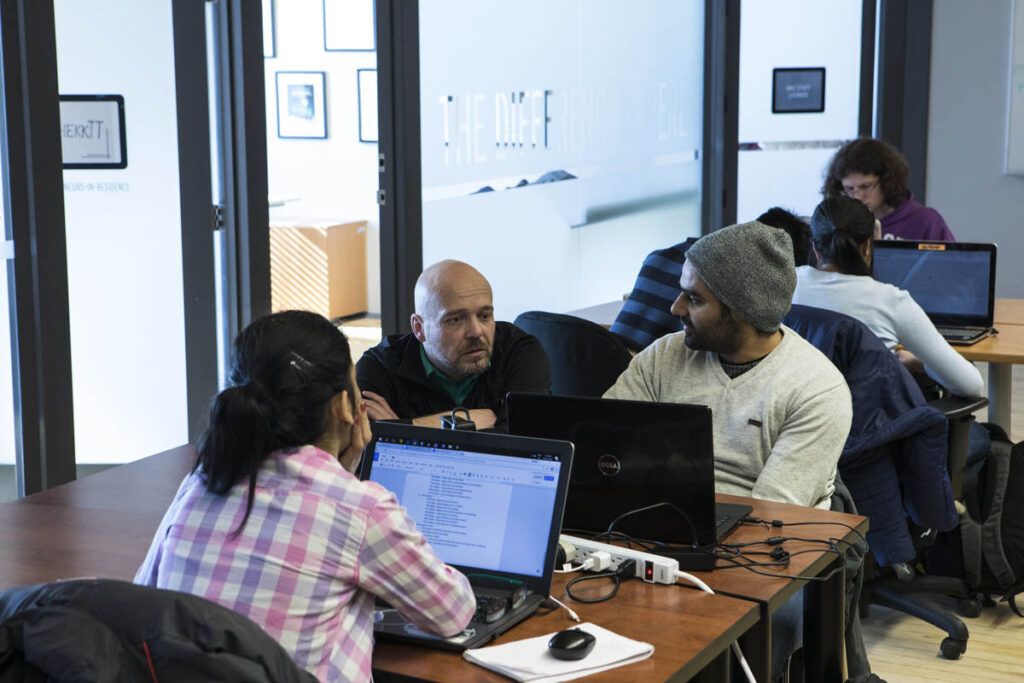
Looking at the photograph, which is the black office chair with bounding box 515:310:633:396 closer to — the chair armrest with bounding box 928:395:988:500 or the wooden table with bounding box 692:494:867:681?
the chair armrest with bounding box 928:395:988:500

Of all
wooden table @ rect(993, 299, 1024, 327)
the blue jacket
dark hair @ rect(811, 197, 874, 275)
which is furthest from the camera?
wooden table @ rect(993, 299, 1024, 327)

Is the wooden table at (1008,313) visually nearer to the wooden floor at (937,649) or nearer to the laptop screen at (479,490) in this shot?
the wooden floor at (937,649)

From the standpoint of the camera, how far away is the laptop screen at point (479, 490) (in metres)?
1.81

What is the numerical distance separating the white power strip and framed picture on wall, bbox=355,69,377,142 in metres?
6.41

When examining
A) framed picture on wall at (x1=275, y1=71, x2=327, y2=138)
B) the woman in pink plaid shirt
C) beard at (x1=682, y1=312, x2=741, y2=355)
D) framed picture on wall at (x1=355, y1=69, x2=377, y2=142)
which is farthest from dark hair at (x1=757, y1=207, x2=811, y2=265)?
framed picture on wall at (x1=275, y1=71, x2=327, y2=138)

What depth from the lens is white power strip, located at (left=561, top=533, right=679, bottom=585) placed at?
1.92 m

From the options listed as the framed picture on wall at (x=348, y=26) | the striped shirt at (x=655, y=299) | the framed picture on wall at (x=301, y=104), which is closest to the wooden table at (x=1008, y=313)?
the striped shirt at (x=655, y=299)

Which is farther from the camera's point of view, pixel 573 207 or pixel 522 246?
pixel 573 207

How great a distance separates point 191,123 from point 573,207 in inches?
81.4

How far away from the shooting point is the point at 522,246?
5.21 metres

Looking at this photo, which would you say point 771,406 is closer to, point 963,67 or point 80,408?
point 80,408

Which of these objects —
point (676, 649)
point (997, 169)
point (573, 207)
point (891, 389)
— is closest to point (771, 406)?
point (891, 389)

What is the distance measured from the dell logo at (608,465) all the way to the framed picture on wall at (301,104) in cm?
654

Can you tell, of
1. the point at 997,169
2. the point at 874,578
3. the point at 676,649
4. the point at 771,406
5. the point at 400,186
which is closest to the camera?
the point at 676,649
